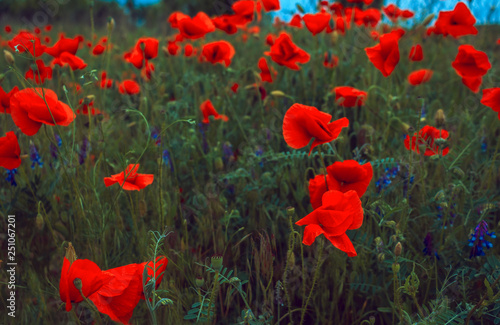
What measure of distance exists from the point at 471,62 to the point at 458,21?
349 mm

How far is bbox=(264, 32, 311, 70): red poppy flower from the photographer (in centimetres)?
193

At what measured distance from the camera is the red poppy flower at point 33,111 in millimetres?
1270

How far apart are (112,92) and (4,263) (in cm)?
211

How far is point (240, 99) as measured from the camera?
278 cm

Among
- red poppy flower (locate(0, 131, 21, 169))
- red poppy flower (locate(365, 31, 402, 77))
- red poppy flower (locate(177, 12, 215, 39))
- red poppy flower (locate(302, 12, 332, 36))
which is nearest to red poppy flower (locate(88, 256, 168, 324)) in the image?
red poppy flower (locate(0, 131, 21, 169))

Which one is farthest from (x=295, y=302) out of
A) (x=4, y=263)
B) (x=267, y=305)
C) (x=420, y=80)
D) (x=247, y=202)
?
(x=420, y=80)

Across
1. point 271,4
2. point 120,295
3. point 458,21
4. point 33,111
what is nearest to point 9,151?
point 33,111

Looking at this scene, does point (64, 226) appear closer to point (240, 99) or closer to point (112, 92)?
point (240, 99)

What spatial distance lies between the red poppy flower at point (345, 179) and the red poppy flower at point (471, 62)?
0.92 meters

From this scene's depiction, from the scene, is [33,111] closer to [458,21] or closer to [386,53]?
[386,53]

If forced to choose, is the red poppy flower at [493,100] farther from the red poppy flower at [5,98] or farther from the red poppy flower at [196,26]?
the red poppy flower at [5,98]

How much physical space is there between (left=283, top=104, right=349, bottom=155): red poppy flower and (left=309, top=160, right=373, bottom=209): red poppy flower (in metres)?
0.09

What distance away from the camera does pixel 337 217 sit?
3.20 ft

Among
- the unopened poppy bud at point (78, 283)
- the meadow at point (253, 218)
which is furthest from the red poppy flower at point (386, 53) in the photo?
the unopened poppy bud at point (78, 283)
